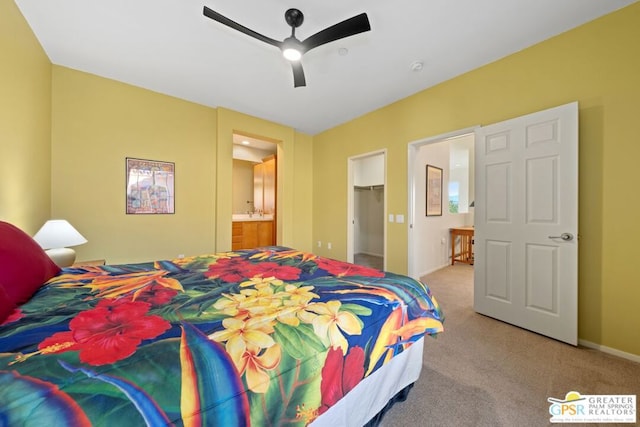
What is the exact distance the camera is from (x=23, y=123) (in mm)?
2082

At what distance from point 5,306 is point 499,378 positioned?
2.73 meters

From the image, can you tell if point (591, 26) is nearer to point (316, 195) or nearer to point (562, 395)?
point (562, 395)

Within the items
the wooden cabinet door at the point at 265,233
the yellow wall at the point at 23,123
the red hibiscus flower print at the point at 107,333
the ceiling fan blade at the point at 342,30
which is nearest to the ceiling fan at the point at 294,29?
the ceiling fan blade at the point at 342,30

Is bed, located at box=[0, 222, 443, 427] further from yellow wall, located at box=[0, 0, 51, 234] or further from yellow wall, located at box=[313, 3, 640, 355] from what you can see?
yellow wall, located at box=[313, 3, 640, 355]

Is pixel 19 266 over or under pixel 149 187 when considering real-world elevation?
under

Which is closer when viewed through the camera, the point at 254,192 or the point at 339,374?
the point at 339,374

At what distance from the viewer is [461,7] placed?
1.90 m

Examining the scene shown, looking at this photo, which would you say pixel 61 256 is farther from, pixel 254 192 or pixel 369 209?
pixel 369 209

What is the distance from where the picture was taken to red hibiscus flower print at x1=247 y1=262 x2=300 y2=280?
61.2 inches

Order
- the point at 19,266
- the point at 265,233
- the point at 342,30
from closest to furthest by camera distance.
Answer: the point at 19,266 → the point at 342,30 → the point at 265,233

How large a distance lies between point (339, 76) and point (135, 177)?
9.78 feet

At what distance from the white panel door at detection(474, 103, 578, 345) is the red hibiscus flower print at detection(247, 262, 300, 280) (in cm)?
223

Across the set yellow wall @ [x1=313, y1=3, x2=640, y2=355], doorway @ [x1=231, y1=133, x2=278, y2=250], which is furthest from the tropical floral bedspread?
doorway @ [x1=231, y1=133, x2=278, y2=250]
